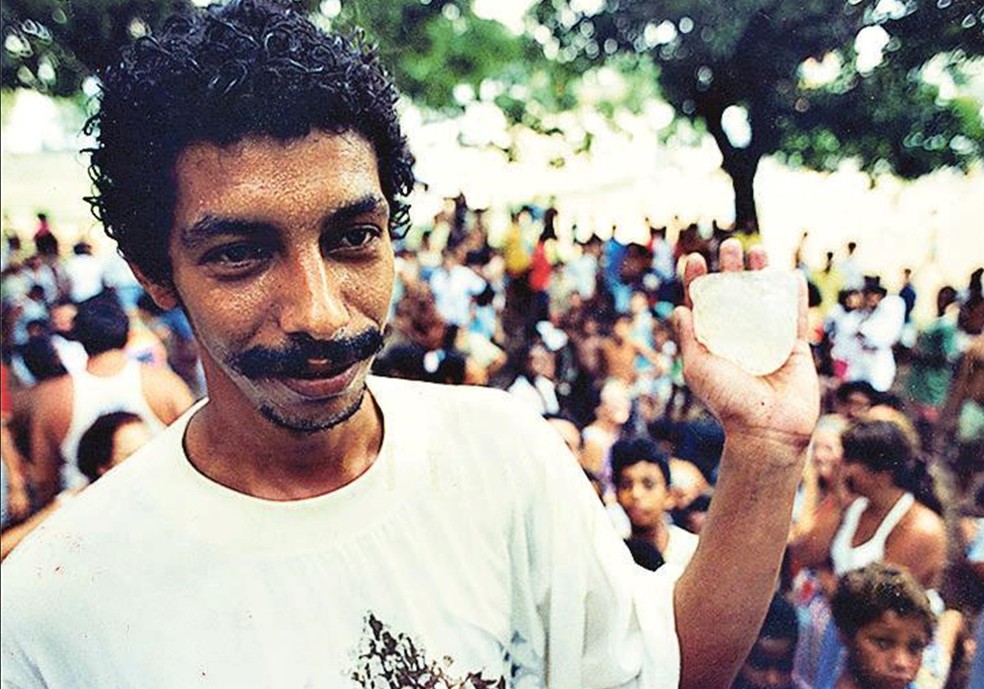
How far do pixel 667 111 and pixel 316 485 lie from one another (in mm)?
748

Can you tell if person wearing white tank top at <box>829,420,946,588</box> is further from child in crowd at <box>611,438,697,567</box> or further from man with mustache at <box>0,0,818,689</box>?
man with mustache at <box>0,0,818,689</box>

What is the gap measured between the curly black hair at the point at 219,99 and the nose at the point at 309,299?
140 millimetres

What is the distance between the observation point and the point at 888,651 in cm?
154

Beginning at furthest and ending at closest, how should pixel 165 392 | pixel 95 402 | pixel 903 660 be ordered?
1. pixel 95 402
2. pixel 165 392
3. pixel 903 660

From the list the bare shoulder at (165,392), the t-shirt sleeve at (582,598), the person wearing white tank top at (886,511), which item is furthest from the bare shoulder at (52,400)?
the person wearing white tank top at (886,511)

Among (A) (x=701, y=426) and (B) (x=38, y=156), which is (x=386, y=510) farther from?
(B) (x=38, y=156)

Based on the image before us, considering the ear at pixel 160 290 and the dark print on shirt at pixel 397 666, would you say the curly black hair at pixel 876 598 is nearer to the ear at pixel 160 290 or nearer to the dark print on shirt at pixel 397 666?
the dark print on shirt at pixel 397 666

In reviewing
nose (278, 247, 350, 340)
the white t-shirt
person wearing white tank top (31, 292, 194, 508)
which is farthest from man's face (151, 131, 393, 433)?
person wearing white tank top (31, 292, 194, 508)

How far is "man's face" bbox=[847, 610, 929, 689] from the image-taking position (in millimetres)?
1516

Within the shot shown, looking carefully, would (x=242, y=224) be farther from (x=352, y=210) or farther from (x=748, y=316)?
(x=748, y=316)

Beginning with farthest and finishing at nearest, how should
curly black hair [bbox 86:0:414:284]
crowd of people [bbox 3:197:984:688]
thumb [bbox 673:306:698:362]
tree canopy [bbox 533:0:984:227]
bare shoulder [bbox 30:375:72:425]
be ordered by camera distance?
bare shoulder [bbox 30:375:72:425]
crowd of people [bbox 3:197:984:688]
tree canopy [bbox 533:0:984:227]
thumb [bbox 673:306:698:362]
curly black hair [bbox 86:0:414:284]

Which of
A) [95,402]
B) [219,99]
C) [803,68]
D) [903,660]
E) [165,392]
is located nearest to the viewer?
[219,99]

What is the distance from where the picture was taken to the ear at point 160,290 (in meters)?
1.21

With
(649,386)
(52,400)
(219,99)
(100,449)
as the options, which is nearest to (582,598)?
(649,386)
